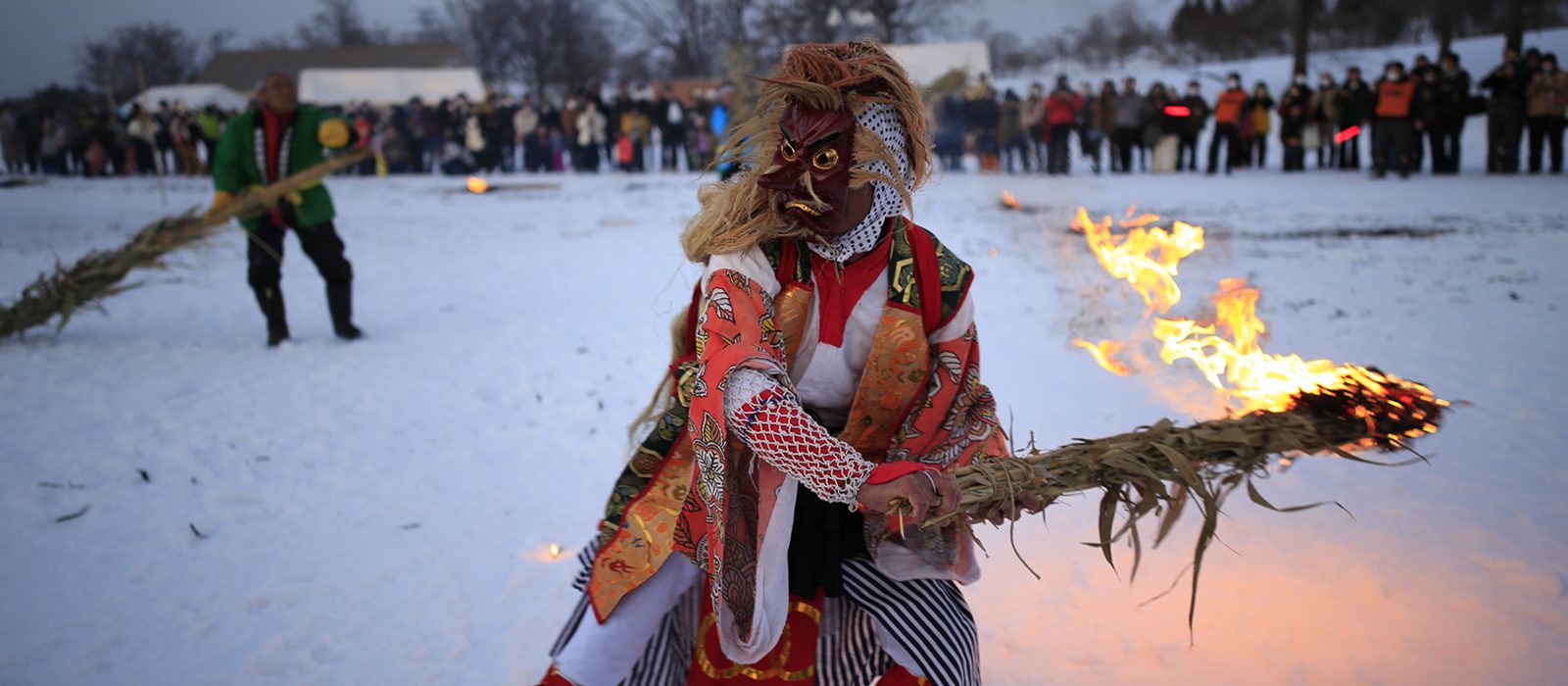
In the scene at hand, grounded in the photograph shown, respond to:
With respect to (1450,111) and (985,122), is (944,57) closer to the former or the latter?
(985,122)

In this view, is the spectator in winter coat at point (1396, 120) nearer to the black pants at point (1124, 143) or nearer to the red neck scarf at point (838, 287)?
the black pants at point (1124, 143)

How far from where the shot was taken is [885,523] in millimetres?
2115

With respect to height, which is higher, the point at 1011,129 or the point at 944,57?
the point at 944,57

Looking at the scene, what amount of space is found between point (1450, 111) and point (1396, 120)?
880mm

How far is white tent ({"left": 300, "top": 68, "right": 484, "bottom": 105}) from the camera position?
111ft

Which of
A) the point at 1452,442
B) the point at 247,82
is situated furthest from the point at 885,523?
the point at 247,82

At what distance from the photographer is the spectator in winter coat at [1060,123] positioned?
56.5ft

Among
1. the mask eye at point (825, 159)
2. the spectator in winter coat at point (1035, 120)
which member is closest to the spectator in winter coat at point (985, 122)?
the spectator in winter coat at point (1035, 120)

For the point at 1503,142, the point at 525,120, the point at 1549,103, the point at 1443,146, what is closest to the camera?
the point at 1549,103

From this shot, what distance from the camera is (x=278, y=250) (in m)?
6.59

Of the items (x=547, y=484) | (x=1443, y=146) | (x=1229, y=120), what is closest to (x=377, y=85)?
(x=1229, y=120)

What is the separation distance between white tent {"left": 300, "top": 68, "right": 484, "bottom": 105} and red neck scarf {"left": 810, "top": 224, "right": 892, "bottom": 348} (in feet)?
112

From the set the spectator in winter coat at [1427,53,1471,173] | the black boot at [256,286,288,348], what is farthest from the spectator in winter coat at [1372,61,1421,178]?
the black boot at [256,286,288,348]

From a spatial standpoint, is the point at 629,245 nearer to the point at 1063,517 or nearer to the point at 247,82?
the point at 1063,517
